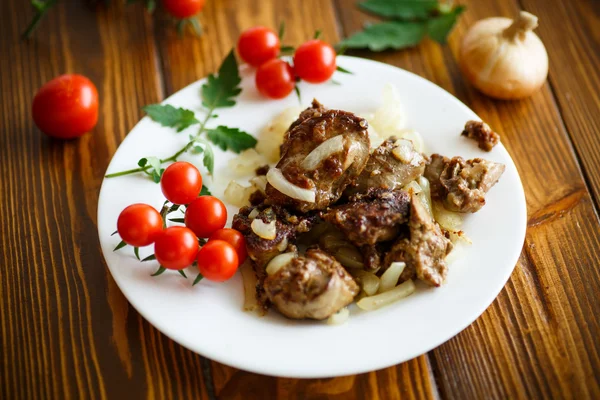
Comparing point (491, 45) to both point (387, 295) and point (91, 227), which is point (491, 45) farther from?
point (91, 227)

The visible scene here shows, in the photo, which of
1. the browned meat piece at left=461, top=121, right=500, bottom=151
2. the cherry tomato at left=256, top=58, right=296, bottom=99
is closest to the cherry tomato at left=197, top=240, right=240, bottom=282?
the cherry tomato at left=256, top=58, right=296, bottom=99

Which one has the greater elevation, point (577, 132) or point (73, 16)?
point (73, 16)

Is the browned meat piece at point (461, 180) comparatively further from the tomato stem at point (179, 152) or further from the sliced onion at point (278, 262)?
the tomato stem at point (179, 152)

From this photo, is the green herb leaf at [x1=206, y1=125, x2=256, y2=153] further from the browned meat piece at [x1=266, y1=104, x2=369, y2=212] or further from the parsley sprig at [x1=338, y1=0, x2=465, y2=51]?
the parsley sprig at [x1=338, y1=0, x2=465, y2=51]

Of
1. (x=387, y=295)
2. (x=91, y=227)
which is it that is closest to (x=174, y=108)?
(x=91, y=227)

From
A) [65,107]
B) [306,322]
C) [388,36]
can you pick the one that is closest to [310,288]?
[306,322]
